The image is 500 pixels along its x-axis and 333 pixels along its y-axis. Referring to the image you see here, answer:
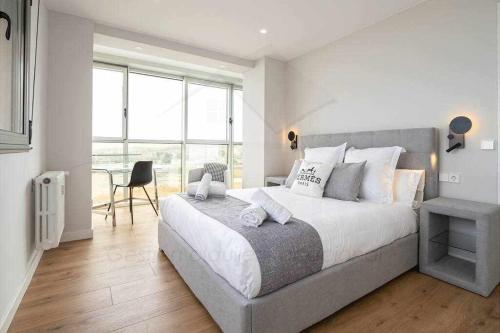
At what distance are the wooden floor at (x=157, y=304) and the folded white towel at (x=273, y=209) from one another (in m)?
0.68

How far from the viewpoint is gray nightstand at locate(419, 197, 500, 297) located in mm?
1889

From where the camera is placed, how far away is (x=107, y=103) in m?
4.47

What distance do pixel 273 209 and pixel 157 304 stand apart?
3.46ft

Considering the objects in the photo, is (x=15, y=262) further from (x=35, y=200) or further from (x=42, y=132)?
(x=42, y=132)

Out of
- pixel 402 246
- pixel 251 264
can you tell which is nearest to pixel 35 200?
pixel 251 264

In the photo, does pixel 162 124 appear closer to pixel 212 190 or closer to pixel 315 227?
pixel 212 190

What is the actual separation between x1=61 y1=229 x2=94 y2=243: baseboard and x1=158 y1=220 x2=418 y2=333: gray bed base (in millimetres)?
1533

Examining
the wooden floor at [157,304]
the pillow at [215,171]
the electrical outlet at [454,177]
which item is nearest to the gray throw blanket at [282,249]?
the wooden floor at [157,304]

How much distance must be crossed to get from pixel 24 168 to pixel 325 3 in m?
3.16

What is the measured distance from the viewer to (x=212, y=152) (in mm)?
5602

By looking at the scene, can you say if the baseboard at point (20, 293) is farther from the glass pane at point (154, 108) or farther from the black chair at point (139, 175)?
the glass pane at point (154, 108)

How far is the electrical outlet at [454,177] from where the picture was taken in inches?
94.1

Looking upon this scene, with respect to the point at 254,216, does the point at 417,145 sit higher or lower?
higher

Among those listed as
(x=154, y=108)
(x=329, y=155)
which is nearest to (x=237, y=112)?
(x=154, y=108)
